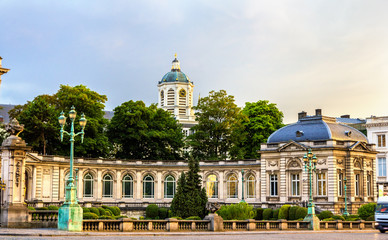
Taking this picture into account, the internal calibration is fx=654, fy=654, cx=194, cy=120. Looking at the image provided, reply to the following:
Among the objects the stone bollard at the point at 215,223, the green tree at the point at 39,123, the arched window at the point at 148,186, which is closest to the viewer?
the stone bollard at the point at 215,223

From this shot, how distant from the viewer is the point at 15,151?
36156 mm

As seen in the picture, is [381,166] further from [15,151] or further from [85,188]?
[15,151]

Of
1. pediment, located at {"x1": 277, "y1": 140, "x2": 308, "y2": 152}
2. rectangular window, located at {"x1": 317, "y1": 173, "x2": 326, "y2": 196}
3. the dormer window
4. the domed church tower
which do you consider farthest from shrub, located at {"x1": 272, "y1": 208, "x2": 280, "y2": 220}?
the domed church tower

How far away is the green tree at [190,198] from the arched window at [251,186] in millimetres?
17197

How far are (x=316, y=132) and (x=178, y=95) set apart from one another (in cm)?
7434

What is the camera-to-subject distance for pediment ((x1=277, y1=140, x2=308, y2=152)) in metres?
68.7

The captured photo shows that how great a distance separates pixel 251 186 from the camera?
77438 mm

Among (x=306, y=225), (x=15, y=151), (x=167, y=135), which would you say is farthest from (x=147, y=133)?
(x=15, y=151)

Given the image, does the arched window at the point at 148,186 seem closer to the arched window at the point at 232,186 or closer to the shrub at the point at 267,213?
the arched window at the point at 232,186

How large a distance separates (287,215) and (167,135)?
25237mm

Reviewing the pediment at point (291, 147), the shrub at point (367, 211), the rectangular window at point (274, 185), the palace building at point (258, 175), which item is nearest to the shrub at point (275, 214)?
the palace building at point (258, 175)

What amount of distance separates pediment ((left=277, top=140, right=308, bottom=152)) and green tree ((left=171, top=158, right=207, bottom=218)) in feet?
42.4

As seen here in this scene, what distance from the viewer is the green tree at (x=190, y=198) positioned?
59312 millimetres

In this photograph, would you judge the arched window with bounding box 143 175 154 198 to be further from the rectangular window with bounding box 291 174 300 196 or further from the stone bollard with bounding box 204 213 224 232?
the stone bollard with bounding box 204 213 224 232
